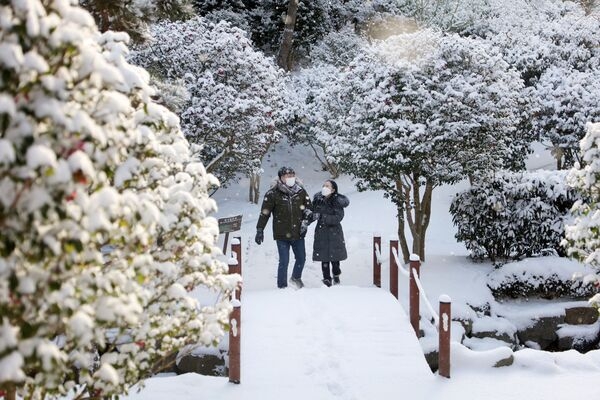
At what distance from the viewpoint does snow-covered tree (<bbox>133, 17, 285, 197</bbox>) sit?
476 inches

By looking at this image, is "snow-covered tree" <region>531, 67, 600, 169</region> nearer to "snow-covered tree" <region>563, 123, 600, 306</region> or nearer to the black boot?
the black boot

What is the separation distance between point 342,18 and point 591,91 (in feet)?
47.8

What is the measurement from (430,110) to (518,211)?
8.29ft

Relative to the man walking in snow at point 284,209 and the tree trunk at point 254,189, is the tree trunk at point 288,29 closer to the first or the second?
the tree trunk at point 254,189

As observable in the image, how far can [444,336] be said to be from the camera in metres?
6.18

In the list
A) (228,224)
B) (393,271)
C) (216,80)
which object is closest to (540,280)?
(393,271)

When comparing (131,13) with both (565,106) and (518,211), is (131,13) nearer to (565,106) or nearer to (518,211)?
(518,211)

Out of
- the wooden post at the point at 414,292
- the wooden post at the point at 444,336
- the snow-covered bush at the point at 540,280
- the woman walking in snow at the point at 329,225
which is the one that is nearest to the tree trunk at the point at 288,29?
the snow-covered bush at the point at 540,280

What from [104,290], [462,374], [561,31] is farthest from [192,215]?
[561,31]

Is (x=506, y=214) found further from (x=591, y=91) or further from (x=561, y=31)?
(x=561, y=31)

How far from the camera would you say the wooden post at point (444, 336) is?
6.12 meters

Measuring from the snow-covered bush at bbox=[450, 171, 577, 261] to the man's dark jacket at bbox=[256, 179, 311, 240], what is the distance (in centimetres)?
411

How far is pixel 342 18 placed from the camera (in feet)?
88.6

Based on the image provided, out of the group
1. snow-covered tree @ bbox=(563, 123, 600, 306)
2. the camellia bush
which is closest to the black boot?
snow-covered tree @ bbox=(563, 123, 600, 306)
